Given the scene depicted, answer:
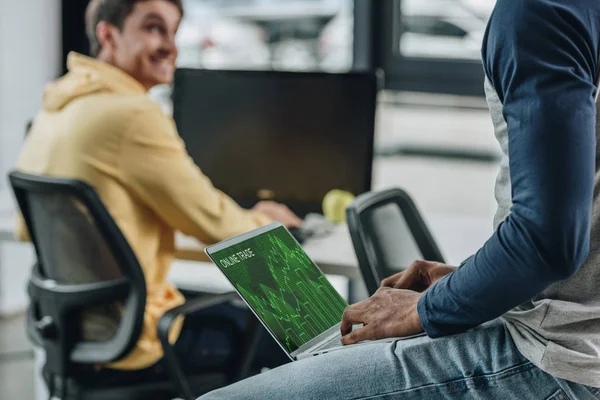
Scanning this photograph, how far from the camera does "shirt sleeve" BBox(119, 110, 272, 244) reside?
6.77 feet

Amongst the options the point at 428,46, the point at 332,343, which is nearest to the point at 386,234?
the point at 332,343

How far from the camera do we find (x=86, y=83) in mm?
2160

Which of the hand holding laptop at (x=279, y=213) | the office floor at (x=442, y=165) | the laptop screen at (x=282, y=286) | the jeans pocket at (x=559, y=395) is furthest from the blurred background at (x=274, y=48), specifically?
the jeans pocket at (x=559, y=395)

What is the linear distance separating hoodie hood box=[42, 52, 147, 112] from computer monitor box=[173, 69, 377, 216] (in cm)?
38

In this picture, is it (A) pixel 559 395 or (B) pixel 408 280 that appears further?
(B) pixel 408 280

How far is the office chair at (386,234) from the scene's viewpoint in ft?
5.55

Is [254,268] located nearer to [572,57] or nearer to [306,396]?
[306,396]

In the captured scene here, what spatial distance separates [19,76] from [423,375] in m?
3.05

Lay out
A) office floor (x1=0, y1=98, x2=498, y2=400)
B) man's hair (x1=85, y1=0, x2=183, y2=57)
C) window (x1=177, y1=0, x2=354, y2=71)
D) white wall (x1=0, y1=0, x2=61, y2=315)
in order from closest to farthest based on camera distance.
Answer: man's hair (x1=85, y1=0, x2=183, y2=57)
white wall (x1=0, y1=0, x2=61, y2=315)
window (x1=177, y1=0, x2=354, y2=71)
office floor (x1=0, y1=98, x2=498, y2=400)

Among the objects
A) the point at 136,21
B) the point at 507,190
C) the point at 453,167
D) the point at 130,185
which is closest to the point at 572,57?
the point at 507,190

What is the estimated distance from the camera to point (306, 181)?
2.56 metres

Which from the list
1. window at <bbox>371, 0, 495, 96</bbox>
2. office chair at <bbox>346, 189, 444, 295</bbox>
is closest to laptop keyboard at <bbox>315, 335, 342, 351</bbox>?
office chair at <bbox>346, 189, 444, 295</bbox>

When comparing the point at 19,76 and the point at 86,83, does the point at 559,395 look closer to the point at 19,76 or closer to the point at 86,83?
the point at 86,83

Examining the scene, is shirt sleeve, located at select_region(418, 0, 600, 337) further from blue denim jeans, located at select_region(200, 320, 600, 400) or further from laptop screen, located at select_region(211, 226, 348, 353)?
laptop screen, located at select_region(211, 226, 348, 353)
